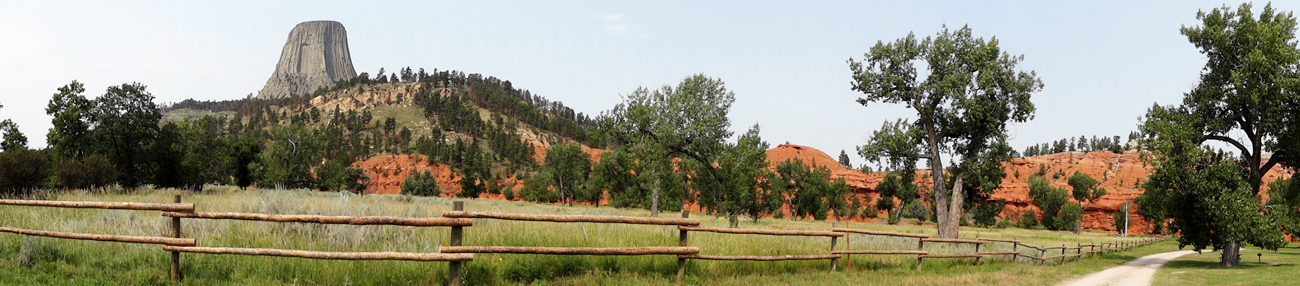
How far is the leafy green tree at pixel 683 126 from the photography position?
32531 mm

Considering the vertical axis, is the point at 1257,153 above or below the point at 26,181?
above

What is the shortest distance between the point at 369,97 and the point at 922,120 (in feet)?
645

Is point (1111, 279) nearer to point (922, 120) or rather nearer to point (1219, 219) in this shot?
point (1219, 219)

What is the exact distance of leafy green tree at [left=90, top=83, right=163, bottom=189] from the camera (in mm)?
33906

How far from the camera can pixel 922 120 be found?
27.5 m

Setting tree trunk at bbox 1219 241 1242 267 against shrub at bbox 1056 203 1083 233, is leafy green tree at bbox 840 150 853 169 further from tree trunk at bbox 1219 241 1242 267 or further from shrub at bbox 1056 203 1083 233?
tree trunk at bbox 1219 241 1242 267

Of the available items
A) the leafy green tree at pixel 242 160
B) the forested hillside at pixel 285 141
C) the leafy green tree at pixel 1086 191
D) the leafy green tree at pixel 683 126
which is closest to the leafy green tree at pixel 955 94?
the leafy green tree at pixel 683 126

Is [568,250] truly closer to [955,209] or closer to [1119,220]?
[955,209]

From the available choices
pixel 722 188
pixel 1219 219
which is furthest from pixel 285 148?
pixel 1219 219

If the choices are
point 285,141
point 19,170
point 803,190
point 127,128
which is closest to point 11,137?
point 127,128

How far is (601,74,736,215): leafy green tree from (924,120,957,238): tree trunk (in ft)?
31.4

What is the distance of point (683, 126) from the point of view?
1334 inches

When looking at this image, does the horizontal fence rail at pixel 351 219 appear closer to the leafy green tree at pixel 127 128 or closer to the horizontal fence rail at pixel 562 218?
the horizontal fence rail at pixel 562 218

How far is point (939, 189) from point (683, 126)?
43.5 feet
